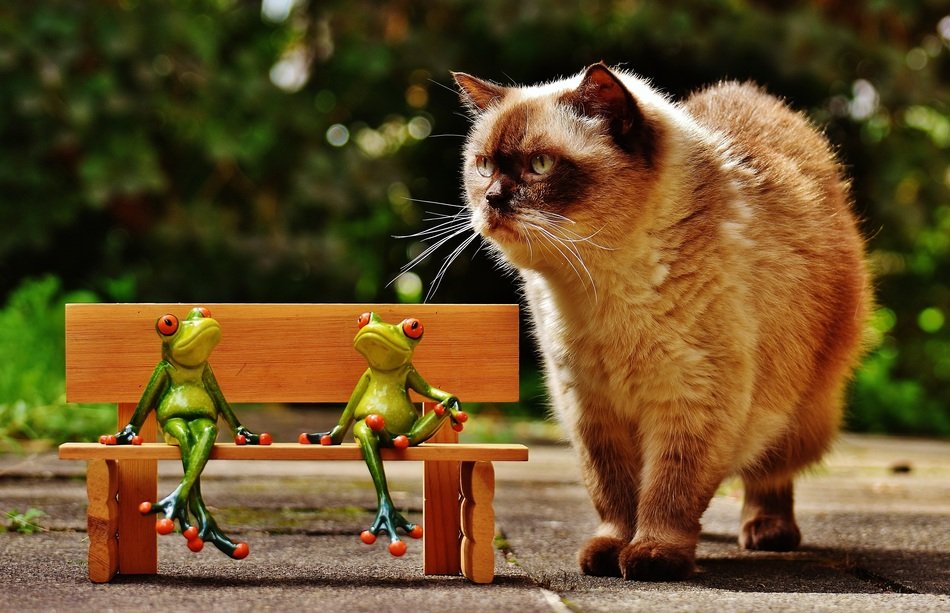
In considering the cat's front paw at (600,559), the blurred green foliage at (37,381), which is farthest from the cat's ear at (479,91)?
the blurred green foliage at (37,381)

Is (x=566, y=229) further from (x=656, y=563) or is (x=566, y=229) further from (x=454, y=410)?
(x=656, y=563)

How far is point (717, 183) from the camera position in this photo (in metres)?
2.53

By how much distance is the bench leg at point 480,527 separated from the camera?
2.14 m

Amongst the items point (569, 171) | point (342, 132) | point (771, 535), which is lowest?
point (771, 535)

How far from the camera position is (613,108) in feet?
7.97

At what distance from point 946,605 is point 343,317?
128cm

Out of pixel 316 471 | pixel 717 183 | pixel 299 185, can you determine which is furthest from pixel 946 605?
Result: pixel 299 185

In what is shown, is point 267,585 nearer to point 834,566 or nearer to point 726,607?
point 726,607

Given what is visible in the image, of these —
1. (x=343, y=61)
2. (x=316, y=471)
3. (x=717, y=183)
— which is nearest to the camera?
(x=717, y=183)

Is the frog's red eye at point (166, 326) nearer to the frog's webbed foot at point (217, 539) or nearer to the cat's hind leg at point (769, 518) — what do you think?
the frog's webbed foot at point (217, 539)

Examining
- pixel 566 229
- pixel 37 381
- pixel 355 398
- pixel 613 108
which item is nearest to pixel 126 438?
pixel 355 398

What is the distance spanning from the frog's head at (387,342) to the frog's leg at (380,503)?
0.13 metres

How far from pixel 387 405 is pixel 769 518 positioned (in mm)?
1241

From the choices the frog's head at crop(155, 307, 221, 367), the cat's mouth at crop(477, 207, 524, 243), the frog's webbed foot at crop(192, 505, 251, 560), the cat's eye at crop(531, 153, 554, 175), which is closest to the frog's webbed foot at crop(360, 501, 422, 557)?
the frog's webbed foot at crop(192, 505, 251, 560)
